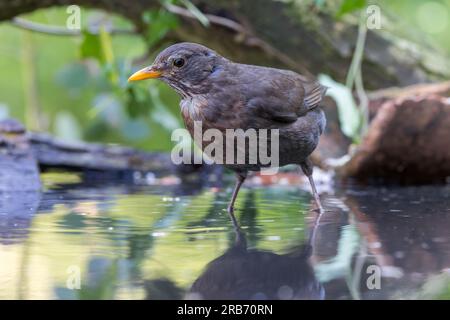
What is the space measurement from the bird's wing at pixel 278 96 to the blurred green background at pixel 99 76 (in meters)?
1.13

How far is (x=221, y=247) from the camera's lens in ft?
8.99

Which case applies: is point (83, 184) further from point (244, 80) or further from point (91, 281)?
point (91, 281)

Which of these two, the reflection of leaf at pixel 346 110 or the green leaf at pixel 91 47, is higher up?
the green leaf at pixel 91 47

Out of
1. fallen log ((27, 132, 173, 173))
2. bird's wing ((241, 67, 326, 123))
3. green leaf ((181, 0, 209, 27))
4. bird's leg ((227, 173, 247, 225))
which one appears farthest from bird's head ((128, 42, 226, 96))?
fallen log ((27, 132, 173, 173))

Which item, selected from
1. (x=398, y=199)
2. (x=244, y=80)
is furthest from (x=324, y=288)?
(x=398, y=199)

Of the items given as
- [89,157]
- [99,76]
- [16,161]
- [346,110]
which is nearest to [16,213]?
[16,161]

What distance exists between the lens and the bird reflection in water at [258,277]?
2.04 meters

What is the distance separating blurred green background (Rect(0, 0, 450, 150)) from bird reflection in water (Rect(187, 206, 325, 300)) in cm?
306

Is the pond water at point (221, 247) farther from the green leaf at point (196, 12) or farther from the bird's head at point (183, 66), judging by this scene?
the green leaf at point (196, 12)

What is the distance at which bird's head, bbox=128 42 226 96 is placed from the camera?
4047mm

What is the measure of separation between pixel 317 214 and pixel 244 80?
2.53ft

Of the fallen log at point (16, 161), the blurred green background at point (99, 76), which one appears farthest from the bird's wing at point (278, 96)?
the fallen log at point (16, 161)

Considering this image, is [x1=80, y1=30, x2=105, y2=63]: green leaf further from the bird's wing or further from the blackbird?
the bird's wing

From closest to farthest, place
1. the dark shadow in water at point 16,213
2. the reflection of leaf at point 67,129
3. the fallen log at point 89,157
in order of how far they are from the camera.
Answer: the dark shadow in water at point 16,213, the fallen log at point 89,157, the reflection of leaf at point 67,129
